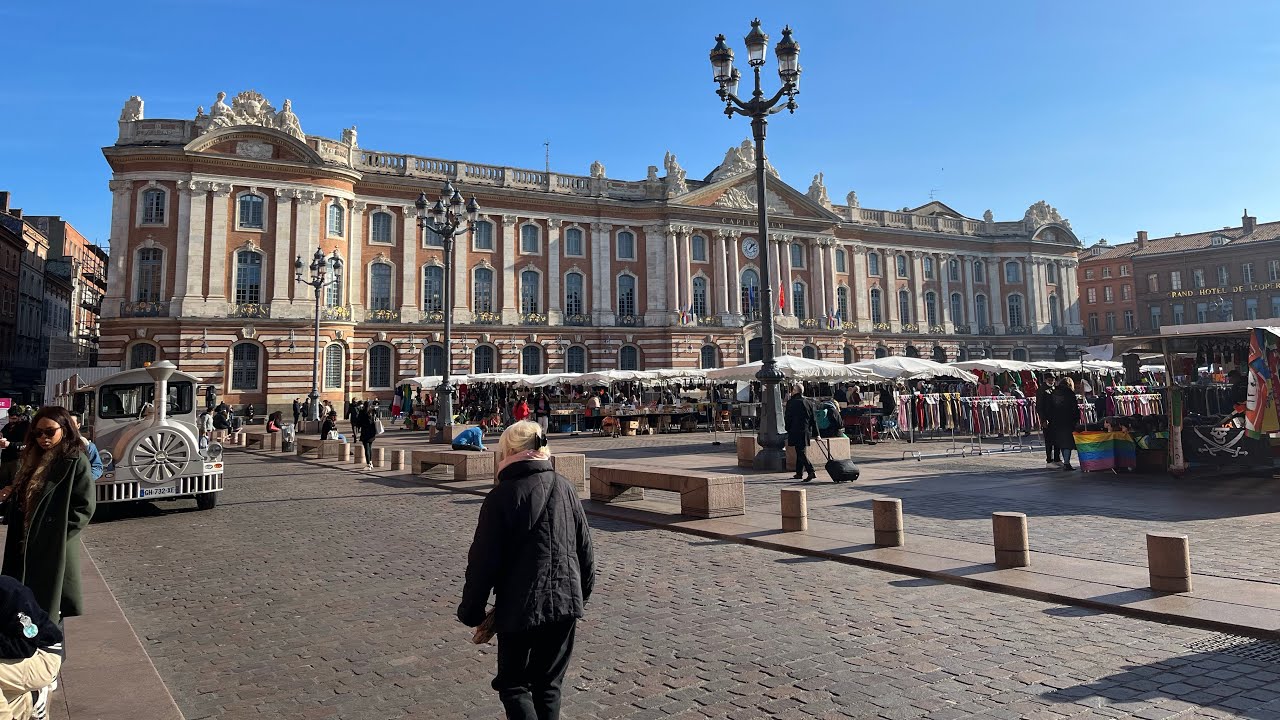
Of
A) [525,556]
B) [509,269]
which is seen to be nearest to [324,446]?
[525,556]

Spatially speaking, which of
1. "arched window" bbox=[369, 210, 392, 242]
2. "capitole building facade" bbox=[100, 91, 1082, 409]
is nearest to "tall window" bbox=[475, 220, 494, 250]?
"capitole building facade" bbox=[100, 91, 1082, 409]

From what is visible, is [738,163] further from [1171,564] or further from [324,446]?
[1171,564]

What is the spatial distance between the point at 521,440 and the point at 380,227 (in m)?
40.7

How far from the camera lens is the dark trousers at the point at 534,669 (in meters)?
3.24

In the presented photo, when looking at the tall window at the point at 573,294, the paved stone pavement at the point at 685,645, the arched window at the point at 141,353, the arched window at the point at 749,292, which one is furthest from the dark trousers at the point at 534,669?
the arched window at the point at 749,292

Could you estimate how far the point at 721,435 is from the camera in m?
27.0

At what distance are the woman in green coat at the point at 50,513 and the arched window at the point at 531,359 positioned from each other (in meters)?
39.0

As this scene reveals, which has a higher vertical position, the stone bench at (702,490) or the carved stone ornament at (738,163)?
the carved stone ornament at (738,163)

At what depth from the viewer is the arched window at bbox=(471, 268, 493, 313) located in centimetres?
4288

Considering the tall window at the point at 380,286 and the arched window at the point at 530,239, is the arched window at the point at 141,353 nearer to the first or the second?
the tall window at the point at 380,286

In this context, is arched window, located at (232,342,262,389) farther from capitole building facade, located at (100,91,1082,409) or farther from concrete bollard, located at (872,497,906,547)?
concrete bollard, located at (872,497,906,547)

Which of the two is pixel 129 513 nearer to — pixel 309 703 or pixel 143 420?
pixel 143 420

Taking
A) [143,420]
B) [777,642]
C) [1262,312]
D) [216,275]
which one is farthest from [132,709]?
[1262,312]

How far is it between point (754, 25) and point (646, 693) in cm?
1403
